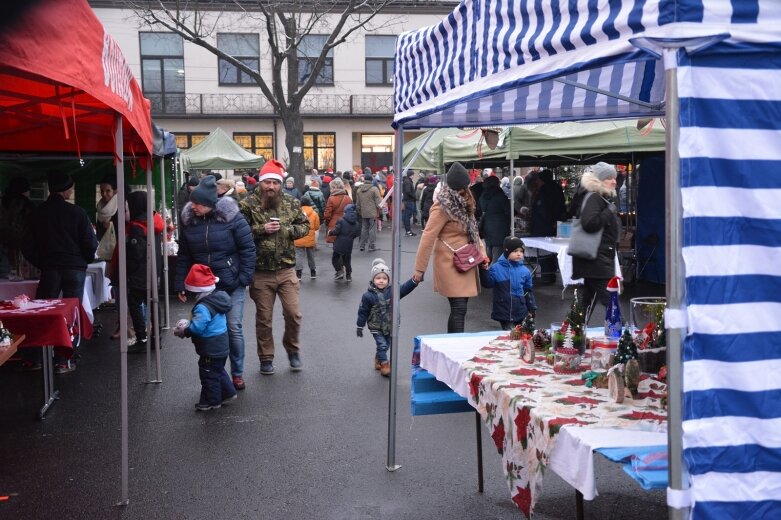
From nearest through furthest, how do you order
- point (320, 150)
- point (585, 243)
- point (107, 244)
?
point (585, 243) < point (107, 244) < point (320, 150)

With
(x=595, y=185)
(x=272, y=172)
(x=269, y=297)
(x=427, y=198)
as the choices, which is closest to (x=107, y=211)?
(x=269, y=297)

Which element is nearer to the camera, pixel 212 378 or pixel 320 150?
pixel 212 378

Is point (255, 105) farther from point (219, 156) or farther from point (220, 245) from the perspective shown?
point (220, 245)

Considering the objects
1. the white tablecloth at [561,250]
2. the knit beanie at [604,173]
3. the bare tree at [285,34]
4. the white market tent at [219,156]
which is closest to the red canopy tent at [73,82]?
the knit beanie at [604,173]

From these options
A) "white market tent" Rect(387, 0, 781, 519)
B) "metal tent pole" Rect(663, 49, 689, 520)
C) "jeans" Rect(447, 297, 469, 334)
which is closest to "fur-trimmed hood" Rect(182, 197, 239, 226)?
"jeans" Rect(447, 297, 469, 334)

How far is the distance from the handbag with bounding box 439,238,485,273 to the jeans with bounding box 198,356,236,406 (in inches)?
93.1

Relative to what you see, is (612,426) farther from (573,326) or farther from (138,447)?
(138,447)

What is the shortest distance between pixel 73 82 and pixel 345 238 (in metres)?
11.1

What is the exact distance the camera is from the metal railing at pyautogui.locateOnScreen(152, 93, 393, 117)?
3738 centimetres

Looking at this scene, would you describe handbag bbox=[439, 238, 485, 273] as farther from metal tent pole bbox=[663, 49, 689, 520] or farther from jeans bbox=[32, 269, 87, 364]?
metal tent pole bbox=[663, 49, 689, 520]

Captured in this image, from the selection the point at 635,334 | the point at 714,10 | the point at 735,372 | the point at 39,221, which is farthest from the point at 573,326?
the point at 39,221

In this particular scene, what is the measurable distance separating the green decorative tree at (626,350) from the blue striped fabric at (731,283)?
3.97 feet

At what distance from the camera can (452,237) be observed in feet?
26.5

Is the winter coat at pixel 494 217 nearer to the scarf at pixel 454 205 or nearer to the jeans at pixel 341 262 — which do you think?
the jeans at pixel 341 262
